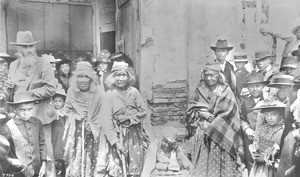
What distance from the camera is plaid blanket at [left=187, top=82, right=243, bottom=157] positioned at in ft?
19.6

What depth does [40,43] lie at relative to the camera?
6.49 m

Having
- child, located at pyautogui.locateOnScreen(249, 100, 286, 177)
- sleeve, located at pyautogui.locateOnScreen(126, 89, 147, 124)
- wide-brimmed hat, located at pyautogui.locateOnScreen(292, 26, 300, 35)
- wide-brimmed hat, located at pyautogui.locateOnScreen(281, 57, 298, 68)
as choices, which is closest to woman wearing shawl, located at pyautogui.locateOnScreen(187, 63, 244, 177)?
child, located at pyautogui.locateOnScreen(249, 100, 286, 177)

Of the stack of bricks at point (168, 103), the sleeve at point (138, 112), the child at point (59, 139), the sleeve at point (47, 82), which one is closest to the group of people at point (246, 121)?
the stack of bricks at point (168, 103)

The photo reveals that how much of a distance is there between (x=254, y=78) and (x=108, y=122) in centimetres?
201

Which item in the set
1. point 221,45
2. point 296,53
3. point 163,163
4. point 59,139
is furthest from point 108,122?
point 296,53

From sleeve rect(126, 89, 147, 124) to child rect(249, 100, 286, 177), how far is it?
1459 millimetres

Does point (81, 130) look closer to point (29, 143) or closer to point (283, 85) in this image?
point (29, 143)

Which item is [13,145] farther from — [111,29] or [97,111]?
[111,29]

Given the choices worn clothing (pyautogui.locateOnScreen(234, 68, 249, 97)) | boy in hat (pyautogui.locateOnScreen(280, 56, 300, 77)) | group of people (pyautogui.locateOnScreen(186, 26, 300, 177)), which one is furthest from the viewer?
worn clothing (pyautogui.locateOnScreen(234, 68, 249, 97))

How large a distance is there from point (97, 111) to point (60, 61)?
36.4 inches

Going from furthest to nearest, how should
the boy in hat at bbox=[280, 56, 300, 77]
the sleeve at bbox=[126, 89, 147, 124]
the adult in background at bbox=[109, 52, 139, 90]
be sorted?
the adult in background at bbox=[109, 52, 139, 90]
the sleeve at bbox=[126, 89, 147, 124]
the boy in hat at bbox=[280, 56, 300, 77]

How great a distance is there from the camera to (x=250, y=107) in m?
6.27

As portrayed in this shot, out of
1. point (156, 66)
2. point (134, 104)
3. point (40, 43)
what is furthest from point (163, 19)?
point (40, 43)

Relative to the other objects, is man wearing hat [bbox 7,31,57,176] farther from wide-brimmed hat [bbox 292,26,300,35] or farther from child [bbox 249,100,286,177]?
wide-brimmed hat [bbox 292,26,300,35]
